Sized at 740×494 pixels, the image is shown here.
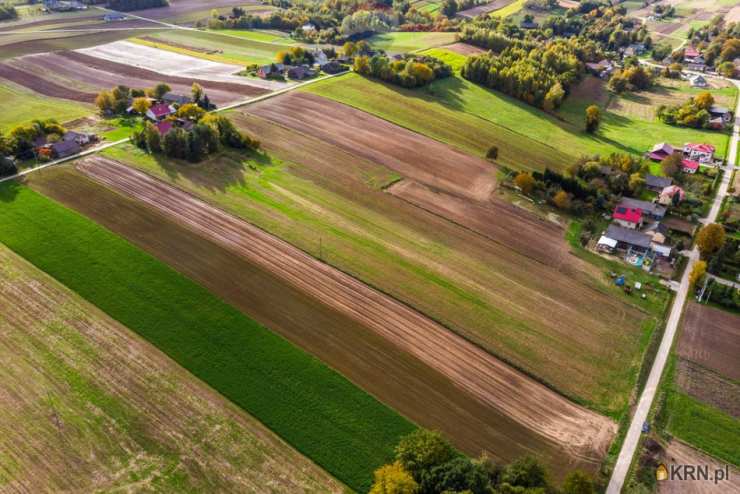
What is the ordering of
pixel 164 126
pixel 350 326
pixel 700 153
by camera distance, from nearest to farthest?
pixel 350 326, pixel 164 126, pixel 700 153

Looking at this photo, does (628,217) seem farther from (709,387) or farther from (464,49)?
(464,49)

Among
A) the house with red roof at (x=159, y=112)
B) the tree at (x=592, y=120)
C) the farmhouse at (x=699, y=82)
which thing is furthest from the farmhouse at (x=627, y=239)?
the farmhouse at (x=699, y=82)

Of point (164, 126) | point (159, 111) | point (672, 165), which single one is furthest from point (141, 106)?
point (672, 165)

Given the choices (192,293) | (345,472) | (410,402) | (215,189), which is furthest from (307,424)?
(215,189)

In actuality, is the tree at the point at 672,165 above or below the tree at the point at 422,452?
above

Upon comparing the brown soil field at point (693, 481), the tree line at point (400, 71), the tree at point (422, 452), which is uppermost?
the tree line at point (400, 71)

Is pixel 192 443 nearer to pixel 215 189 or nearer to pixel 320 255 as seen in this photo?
pixel 320 255

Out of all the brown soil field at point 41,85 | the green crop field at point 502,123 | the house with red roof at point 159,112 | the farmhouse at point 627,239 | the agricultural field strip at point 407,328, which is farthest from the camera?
the brown soil field at point 41,85

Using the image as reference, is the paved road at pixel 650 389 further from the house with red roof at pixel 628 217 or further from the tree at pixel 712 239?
the house with red roof at pixel 628 217
